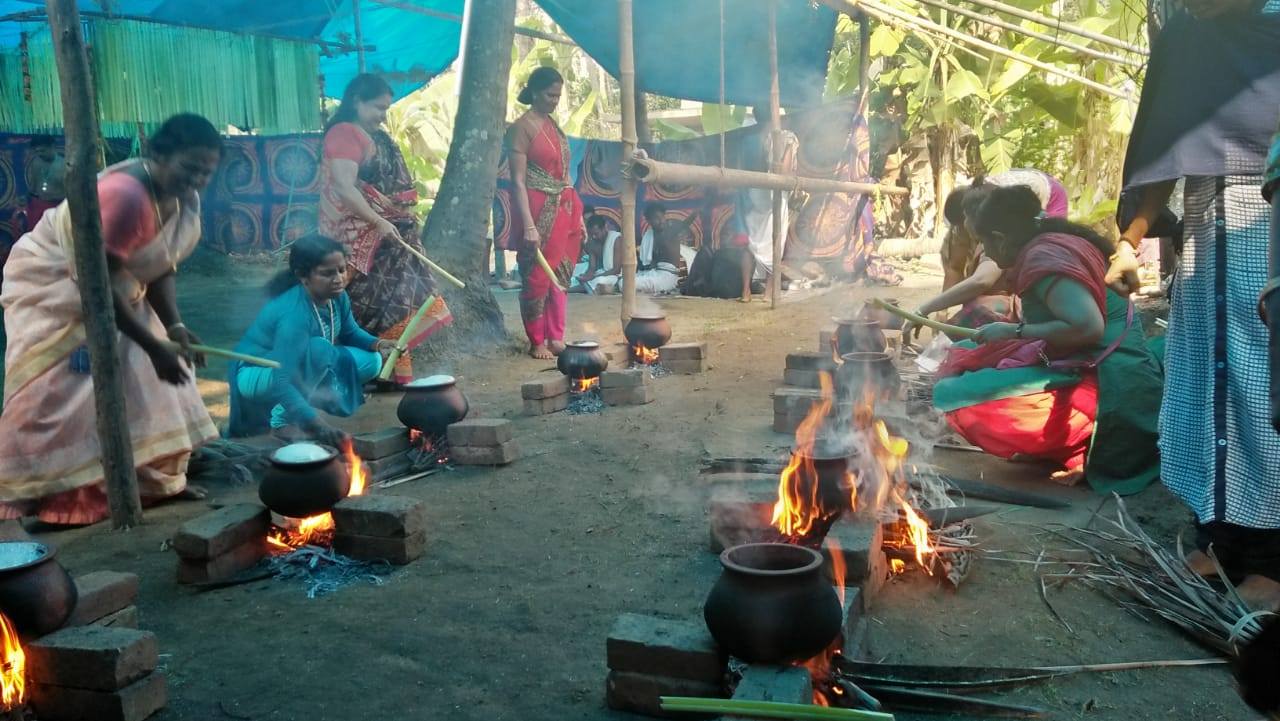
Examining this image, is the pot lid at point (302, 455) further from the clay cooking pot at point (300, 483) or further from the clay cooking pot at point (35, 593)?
the clay cooking pot at point (35, 593)

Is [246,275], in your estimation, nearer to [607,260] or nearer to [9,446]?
[607,260]

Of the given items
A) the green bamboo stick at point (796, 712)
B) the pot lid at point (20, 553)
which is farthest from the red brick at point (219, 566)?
the green bamboo stick at point (796, 712)

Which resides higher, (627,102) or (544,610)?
(627,102)

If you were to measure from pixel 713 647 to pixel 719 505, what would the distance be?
1.12m

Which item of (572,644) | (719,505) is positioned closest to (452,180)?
(719,505)

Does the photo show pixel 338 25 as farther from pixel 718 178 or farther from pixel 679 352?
pixel 679 352

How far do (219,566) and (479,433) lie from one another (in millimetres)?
1673

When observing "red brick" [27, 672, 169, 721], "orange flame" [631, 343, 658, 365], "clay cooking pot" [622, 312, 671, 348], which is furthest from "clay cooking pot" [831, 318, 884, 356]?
"red brick" [27, 672, 169, 721]

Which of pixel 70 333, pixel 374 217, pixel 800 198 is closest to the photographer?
pixel 70 333

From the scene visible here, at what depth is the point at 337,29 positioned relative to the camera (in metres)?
10.7

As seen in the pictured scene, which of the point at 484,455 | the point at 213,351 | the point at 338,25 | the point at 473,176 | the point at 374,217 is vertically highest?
the point at 338,25

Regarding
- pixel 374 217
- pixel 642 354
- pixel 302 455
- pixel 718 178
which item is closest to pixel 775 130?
pixel 718 178

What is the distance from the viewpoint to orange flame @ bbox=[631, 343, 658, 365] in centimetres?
700

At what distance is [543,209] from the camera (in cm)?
736
